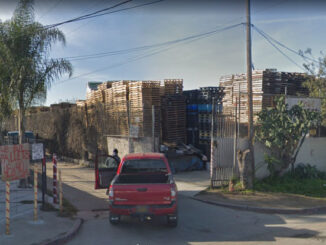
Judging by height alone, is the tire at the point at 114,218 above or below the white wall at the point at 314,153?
below

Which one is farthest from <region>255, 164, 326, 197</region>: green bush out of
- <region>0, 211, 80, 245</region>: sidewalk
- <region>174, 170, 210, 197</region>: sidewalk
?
<region>0, 211, 80, 245</region>: sidewalk

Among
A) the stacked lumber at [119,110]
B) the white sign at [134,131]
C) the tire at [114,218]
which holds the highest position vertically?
the stacked lumber at [119,110]

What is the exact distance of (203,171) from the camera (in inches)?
623

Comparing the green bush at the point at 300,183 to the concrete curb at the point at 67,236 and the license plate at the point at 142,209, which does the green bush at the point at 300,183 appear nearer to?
the license plate at the point at 142,209

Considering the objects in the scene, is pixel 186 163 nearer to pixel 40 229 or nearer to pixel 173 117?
pixel 173 117

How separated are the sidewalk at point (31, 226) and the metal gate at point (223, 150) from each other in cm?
568

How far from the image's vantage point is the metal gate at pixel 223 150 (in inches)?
474

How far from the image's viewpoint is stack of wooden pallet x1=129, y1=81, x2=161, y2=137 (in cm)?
1579

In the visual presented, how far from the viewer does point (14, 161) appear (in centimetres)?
769

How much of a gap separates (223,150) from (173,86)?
316 inches

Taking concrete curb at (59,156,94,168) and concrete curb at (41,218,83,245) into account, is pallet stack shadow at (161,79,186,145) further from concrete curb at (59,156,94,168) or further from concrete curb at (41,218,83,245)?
concrete curb at (41,218,83,245)

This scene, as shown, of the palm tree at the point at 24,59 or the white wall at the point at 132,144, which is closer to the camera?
the palm tree at the point at 24,59

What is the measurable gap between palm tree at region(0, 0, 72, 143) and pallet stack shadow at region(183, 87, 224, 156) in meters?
8.63

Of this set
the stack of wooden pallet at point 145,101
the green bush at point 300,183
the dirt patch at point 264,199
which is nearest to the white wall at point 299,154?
the green bush at point 300,183
